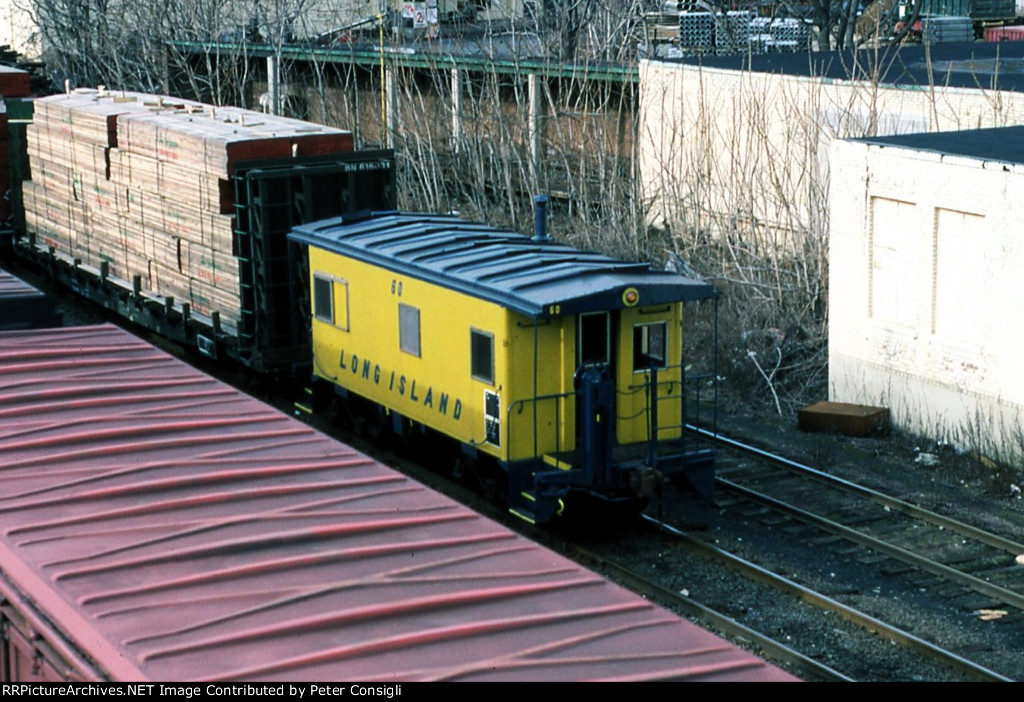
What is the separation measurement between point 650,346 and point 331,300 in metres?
4.22

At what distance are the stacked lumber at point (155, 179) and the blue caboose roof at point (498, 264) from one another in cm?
175

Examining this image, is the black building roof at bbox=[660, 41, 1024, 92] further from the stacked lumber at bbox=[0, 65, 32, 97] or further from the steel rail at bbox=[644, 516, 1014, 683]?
the stacked lumber at bbox=[0, 65, 32, 97]

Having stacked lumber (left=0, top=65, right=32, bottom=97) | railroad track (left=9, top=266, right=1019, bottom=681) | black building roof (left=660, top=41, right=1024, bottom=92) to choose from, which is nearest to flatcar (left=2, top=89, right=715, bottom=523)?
railroad track (left=9, top=266, right=1019, bottom=681)

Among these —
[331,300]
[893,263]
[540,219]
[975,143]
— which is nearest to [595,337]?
[540,219]

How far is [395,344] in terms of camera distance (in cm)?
1404

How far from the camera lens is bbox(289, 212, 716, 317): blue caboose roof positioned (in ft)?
39.5

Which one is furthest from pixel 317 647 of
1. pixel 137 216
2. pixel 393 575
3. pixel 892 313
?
pixel 137 216

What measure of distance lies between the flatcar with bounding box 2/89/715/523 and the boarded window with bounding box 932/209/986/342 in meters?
3.44

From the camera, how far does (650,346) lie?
12.7 m

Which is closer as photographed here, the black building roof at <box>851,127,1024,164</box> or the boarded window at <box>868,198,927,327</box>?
the black building roof at <box>851,127,1024,164</box>

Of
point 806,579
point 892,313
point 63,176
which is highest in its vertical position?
point 63,176

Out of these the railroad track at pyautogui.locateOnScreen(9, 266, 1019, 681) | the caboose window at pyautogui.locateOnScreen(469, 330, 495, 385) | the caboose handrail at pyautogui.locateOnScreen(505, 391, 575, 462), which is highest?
the caboose window at pyautogui.locateOnScreen(469, 330, 495, 385)

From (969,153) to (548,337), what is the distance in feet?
19.5

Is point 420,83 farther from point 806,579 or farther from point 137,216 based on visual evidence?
point 806,579
